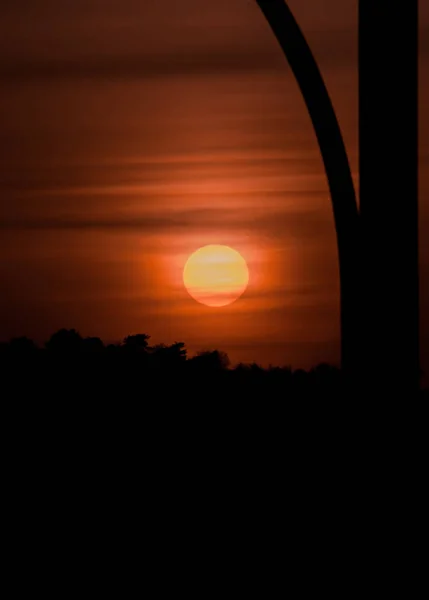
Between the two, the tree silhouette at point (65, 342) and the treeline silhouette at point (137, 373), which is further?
the tree silhouette at point (65, 342)

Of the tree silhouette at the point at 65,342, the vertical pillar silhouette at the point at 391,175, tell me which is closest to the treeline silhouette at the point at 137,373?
the tree silhouette at the point at 65,342

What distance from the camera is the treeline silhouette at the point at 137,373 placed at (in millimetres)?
7219

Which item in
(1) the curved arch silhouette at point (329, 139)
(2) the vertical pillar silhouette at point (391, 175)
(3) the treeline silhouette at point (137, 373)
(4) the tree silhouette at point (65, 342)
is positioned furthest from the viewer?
(4) the tree silhouette at point (65, 342)

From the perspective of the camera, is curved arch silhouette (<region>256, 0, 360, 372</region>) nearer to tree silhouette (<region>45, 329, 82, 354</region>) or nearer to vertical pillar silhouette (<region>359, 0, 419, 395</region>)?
vertical pillar silhouette (<region>359, 0, 419, 395</region>)

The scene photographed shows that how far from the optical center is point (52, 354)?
25.5ft

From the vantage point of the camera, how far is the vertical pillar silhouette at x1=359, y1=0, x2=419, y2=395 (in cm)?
599

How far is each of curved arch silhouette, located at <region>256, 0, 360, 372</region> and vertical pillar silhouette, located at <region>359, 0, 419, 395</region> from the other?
1.11 ft

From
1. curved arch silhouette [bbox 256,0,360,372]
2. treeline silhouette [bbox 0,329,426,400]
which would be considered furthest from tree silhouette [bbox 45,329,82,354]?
curved arch silhouette [bbox 256,0,360,372]

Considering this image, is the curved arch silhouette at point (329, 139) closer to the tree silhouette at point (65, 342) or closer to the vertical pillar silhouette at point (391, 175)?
the vertical pillar silhouette at point (391, 175)

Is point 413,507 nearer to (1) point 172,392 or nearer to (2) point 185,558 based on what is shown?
(2) point 185,558

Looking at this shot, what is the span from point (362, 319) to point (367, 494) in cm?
87

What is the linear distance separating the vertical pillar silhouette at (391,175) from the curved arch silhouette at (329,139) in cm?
34

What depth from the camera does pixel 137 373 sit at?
747 centimetres

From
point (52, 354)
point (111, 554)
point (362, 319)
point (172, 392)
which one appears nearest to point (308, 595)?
point (111, 554)
